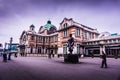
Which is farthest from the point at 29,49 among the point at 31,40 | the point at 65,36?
the point at 65,36

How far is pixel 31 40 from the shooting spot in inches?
1570

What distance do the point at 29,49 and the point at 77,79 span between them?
3510 cm

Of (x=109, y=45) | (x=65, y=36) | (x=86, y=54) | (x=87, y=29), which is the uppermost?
(x=87, y=29)

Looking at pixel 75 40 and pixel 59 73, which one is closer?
pixel 59 73

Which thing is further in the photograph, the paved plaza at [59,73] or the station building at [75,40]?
the station building at [75,40]

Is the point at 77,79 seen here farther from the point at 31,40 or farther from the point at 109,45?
the point at 31,40

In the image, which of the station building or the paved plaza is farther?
the station building

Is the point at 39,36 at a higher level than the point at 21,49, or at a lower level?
higher

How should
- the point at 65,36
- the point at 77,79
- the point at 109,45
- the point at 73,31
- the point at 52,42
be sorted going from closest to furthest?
the point at 77,79 → the point at 109,45 → the point at 73,31 → the point at 65,36 → the point at 52,42

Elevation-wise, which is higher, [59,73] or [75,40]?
[75,40]

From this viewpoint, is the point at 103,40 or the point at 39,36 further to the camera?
the point at 39,36

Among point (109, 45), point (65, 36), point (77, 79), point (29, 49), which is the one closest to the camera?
point (77, 79)

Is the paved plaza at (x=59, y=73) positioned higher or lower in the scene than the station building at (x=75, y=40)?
lower

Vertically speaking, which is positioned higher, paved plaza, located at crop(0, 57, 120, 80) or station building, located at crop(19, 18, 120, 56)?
station building, located at crop(19, 18, 120, 56)
